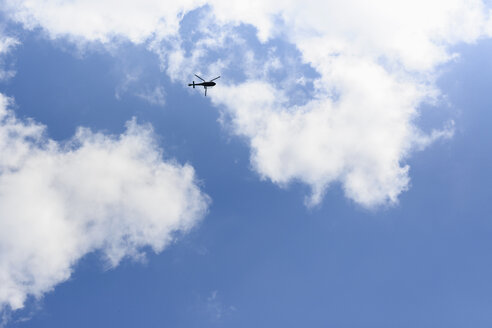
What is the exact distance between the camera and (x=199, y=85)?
19100 cm
